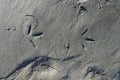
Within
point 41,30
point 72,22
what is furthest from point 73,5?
point 41,30

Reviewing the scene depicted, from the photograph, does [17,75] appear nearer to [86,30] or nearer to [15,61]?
[15,61]

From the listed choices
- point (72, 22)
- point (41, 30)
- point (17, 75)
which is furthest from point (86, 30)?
point (17, 75)

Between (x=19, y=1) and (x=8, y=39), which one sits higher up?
(x=19, y=1)

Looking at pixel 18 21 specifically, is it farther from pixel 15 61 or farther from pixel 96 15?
pixel 96 15

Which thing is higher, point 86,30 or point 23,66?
point 86,30

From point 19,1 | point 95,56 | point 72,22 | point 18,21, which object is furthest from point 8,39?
point 95,56

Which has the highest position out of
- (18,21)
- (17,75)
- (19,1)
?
(19,1)

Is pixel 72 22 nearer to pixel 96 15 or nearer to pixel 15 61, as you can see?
pixel 96 15

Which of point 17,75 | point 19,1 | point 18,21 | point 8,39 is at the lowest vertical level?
point 17,75
